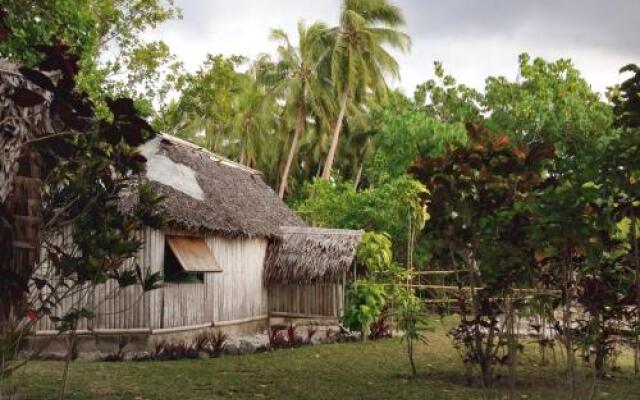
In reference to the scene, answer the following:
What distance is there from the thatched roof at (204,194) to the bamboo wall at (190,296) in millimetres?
436

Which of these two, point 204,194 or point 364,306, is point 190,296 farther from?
point 364,306

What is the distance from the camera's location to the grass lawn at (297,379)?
27.2 ft

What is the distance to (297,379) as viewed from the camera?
31.8ft

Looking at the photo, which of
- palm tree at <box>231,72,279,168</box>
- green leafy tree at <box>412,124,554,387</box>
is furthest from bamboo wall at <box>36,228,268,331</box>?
palm tree at <box>231,72,279,168</box>

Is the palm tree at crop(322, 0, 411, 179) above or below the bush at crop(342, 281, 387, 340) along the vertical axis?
above

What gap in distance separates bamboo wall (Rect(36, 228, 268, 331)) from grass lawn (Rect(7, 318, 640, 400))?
126cm

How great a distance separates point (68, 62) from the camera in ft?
13.6

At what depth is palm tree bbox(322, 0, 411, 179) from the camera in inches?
1151

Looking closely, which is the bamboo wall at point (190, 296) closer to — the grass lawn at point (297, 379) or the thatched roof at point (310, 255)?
the thatched roof at point (310, 255)

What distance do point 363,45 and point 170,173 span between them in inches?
648

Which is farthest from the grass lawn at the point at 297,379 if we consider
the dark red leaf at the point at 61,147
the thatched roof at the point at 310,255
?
the thatched roof at the point at 310,255

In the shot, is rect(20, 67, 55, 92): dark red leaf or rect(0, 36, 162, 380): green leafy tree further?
rect(0, 36, 162, 380): green leafy tree

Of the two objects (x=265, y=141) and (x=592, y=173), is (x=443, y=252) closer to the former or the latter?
(x=592, y=173)

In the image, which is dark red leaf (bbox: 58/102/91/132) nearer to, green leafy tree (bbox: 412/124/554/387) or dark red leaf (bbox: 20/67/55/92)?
dark red leaf (bbox: 20/67/55/92)
